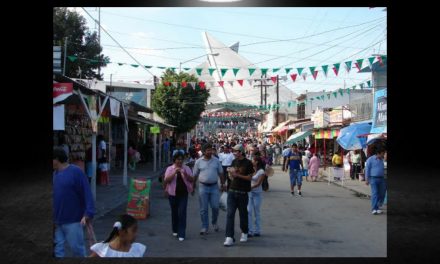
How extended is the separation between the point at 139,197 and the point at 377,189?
17.2 ft

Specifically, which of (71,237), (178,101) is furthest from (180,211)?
(178,101)

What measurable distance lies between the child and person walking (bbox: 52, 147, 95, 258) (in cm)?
121

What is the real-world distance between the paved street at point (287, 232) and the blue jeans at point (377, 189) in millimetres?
349

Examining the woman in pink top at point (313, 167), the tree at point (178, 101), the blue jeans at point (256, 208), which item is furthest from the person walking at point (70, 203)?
the tree at point (178, 101)

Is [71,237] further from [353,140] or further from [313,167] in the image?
[313,167]

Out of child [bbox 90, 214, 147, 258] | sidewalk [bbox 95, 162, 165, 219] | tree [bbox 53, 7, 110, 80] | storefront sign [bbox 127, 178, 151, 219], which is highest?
tree [bbox 53, 7, 110, 80]

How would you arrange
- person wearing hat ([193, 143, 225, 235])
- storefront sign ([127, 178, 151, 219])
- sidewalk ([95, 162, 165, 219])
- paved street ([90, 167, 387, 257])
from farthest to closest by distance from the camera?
sidewalk ([95, 162, 165, 219])
storefront sign ([127, 178, 151, 219])
person wearing hat ([193, 143, 225, 235])
paved street ([90, 167, 387, 257])

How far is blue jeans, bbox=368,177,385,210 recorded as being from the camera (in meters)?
11.4

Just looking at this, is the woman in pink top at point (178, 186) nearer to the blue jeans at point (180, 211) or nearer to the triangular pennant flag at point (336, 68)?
the blue jeans at point (180, 211)

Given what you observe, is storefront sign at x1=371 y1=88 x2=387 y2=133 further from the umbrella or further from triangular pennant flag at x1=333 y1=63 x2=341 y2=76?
triangular pennant flag at x1=333 y1=63 x2=341 y2=76

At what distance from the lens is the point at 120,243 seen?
14.0 ft

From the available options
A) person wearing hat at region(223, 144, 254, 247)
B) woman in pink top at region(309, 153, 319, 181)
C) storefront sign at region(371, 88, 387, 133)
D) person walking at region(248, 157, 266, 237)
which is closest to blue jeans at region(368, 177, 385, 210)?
person walking at region(248, 157, 266, 237)

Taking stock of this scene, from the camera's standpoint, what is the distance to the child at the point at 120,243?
13.8ft
